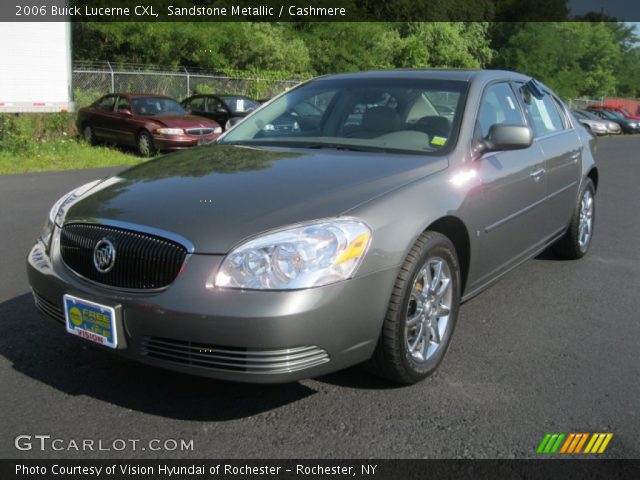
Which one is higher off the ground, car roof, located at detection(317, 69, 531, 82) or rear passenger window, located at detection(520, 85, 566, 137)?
car roof, located at detection(317, 69, 531, 82)

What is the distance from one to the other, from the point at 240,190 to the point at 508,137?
1.63 metres

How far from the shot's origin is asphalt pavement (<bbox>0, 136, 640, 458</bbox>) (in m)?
2.75

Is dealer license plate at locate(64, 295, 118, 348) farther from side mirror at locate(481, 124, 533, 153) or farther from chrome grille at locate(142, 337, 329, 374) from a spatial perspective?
side mirror at locate(481, 124, 533, 153)

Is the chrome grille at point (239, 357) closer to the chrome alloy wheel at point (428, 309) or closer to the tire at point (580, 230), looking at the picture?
the chrome alloy wheel at point (428, 309)

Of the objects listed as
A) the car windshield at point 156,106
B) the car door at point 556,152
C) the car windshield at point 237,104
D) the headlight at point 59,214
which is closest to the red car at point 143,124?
the car windshield at point 156,106

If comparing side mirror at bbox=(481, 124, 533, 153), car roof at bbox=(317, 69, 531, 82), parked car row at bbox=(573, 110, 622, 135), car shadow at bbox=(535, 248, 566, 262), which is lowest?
parked car row at bbox=(573, 110, 622, 135)

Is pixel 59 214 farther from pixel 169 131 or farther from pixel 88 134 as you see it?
pixel 88 134

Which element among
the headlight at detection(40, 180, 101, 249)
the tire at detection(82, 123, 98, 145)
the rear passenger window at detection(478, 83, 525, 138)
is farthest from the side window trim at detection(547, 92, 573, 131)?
the tire at detection(82, 123, 98, 145)

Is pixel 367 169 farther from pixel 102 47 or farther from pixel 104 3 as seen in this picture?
pixel 102 47

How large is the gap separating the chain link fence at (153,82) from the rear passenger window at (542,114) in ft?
52.6

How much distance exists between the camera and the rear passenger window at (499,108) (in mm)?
4070

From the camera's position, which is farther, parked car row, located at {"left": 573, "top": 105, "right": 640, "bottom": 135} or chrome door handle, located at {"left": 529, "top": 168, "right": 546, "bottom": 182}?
parked car row, located at {"left": 573, "top": 105, "right": 640, "bottom": 135}

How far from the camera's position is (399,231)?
9.81 ft
